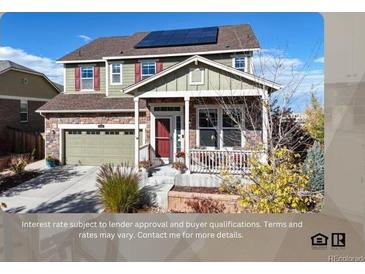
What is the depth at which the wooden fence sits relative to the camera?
18.6 ft

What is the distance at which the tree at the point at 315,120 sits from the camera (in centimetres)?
412

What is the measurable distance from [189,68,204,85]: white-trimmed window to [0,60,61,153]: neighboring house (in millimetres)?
3387

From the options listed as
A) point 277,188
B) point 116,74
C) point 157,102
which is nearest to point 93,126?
point 157,102

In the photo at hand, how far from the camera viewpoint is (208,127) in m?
8.27

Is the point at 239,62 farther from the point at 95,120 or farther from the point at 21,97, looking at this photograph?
Result: the point at 21,97

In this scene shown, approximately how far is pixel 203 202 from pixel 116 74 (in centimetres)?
601

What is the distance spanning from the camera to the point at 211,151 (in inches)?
286

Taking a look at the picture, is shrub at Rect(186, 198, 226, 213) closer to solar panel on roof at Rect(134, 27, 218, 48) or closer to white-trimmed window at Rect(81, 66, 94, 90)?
solar panel on roof at Rect(134, 27, 218, 48)

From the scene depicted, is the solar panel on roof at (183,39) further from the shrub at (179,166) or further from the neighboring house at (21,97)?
the shrub at (179,166)

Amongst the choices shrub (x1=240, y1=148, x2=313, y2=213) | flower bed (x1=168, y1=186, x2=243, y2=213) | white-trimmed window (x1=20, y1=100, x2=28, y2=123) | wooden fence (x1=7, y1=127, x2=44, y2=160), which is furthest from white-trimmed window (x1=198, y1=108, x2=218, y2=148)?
white-trimmed window (x1=20, y1=100, x2=28, y2=123)

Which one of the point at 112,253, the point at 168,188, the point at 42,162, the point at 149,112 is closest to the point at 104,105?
the point at 149,112

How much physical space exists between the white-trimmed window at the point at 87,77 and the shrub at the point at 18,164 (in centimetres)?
428

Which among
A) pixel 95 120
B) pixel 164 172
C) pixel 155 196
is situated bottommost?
pixel 155 196

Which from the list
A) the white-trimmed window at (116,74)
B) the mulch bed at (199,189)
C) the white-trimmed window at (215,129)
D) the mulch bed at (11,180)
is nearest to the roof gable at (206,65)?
the white-trimmed window at (215,129)
